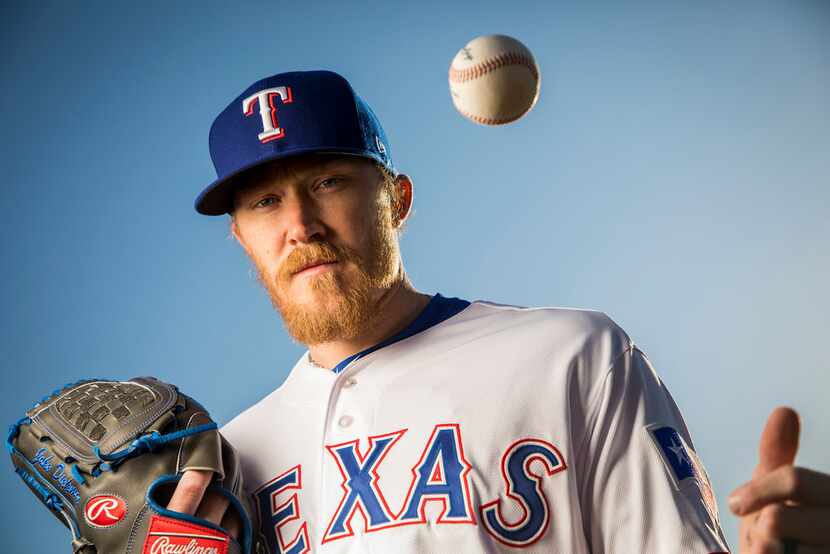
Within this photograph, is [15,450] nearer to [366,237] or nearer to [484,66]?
[366,237]

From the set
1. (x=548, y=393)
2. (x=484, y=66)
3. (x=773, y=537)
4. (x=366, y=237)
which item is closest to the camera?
(x=773, y=537)

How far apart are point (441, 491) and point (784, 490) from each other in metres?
0.75

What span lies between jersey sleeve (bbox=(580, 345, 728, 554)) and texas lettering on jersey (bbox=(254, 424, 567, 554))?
93 mm

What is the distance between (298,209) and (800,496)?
121 cm

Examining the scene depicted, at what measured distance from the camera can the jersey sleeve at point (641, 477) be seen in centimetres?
152

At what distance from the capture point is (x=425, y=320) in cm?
195

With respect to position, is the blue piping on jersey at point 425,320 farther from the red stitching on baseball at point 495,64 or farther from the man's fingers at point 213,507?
the red stitching on baseball at point 495,64

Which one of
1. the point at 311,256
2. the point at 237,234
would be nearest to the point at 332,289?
the point at 311,256

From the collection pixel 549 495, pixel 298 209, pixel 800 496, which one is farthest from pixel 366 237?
pixel 800 496

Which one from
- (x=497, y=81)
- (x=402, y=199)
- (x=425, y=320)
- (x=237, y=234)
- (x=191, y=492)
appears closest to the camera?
(x=191, y=492)

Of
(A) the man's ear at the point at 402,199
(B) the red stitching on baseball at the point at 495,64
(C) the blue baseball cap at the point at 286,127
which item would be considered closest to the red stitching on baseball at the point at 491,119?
(B) the red stitching on baseball at the point at 495,64

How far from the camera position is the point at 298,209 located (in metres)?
1.87

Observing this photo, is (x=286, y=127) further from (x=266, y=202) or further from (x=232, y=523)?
(x=232, y=523)

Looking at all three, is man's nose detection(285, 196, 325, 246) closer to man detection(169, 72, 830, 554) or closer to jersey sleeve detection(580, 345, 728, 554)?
man detection(169, 72, 830, 554)
